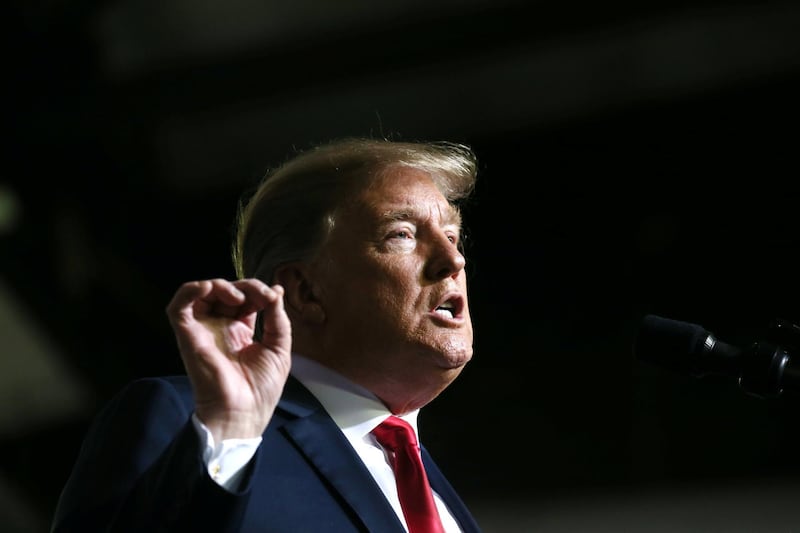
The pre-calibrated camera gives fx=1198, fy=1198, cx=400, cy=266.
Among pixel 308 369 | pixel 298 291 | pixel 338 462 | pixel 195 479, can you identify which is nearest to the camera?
pixel 195 479

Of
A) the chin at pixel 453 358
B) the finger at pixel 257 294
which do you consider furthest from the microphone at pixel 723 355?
the finger at pixel 257 294

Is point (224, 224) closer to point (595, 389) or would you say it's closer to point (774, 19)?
point (595, 389)

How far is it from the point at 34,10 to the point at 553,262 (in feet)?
6.05

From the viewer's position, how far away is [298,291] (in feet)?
7.00

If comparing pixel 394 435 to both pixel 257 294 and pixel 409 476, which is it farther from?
pixel 257 294

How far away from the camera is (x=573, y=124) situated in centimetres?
400

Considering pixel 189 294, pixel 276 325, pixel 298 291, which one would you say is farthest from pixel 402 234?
pixel 189 294

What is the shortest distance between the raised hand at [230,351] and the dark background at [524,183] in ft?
8.01

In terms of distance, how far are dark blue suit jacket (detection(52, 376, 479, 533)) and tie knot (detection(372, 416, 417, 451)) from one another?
0.35ft

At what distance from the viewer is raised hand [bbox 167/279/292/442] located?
1.50 metres

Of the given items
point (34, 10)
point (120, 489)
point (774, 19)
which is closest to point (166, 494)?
point (120, 489)

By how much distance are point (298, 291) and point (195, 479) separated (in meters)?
0.73

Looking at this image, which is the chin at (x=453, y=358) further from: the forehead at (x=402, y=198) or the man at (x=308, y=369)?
the forehead at (x=402, y=198)

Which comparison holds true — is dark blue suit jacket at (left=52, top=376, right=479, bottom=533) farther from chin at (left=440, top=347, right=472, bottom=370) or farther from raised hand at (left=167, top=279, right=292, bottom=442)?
chin at (left=440, top=347, right=472, bottom=370)
